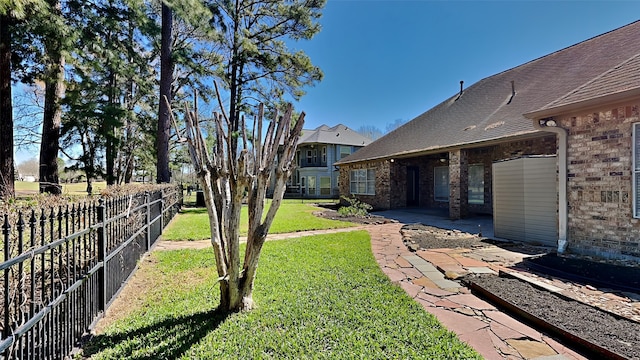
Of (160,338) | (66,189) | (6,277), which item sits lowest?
(160,338)

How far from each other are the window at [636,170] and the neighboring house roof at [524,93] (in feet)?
2.57

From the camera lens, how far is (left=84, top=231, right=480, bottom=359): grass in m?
2.63

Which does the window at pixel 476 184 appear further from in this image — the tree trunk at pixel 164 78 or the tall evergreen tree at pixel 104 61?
the tall evergreen tree at pixel 104 61

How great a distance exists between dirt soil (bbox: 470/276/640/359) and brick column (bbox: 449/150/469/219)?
23.5 feet

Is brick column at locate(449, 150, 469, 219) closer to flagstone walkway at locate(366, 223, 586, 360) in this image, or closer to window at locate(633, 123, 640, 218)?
flagstone walkway at locate(366, 223, 586, 360)

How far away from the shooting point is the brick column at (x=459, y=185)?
10.9 meters

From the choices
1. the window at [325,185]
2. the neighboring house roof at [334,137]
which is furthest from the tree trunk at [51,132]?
the window at [325,185]

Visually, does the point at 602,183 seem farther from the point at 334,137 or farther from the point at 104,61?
the point at 334,137

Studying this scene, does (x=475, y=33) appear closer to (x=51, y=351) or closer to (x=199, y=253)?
(x=199, y=253)

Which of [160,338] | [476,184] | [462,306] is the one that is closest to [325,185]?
[476,184]

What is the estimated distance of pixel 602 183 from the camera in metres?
5.42

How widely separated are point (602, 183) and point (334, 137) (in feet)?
82.0

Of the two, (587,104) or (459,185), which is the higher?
(587,104)

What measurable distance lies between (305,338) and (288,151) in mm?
1882
